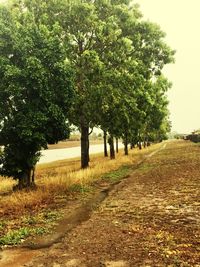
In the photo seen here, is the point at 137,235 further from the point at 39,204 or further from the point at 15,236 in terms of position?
the point at 39,204

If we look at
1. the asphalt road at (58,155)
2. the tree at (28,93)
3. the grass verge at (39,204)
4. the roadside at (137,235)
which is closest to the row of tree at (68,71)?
the tree at (28,93)

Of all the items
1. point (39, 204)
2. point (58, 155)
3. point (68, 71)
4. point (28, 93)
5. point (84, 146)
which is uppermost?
point (68, 71)

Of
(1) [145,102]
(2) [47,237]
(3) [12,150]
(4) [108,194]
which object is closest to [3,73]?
(3) [12,150]

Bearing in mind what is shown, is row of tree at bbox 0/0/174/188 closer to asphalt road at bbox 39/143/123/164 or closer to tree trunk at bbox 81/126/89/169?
tree trunk at bbox 81/126/89/169

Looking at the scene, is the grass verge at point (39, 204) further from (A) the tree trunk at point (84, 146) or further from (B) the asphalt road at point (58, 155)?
(B) the asphalt road at point (58, 155)

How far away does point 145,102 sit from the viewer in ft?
103

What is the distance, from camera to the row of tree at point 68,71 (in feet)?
62.1

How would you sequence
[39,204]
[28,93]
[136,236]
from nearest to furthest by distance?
1. [136,236]
2. [39,204]
3. [28,93]

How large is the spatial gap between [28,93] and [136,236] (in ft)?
35.9

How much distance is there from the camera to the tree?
18.6m

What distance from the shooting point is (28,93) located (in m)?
19.3

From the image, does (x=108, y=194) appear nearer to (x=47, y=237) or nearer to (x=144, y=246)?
(x=47, y=237)

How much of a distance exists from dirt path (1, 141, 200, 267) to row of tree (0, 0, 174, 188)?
16.9ft

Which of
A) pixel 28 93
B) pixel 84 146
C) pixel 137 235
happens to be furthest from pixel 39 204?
pixel 84 146
